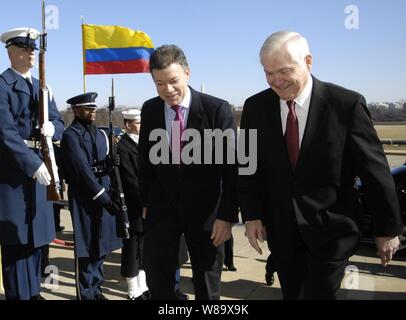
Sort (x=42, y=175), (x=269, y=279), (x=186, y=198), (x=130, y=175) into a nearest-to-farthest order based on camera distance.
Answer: (x=186, y=198) → (x=42, y=175) → (x=130, y=175) → (x=269, y=279)

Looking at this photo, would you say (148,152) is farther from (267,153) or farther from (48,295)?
(48,295)

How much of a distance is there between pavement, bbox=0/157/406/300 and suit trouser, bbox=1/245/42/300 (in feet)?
2.21

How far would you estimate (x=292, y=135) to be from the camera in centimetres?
240

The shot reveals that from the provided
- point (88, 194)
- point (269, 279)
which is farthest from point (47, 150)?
point (269, 279)

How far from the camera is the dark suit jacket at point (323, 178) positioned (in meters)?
2.21

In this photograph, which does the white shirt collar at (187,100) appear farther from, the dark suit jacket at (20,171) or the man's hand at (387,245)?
the man's hand at (387,245)

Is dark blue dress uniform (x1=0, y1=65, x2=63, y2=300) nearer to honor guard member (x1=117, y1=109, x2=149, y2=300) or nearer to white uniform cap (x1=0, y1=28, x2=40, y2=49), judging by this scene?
white uniform cap (x1=0, y1=28, x2=40, y2=49)

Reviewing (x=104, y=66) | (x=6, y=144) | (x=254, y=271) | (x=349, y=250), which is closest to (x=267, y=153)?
(x=349, y=250)

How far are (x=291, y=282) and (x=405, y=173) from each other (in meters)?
3.64

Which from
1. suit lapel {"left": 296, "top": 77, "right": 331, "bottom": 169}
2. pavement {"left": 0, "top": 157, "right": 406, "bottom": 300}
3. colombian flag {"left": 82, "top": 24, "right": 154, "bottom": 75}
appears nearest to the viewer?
suit lapel {"left": 296, "top": 77, "right": 331, "bottom": 169}

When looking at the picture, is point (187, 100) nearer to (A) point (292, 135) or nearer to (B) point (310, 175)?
(A) point (292, 135)

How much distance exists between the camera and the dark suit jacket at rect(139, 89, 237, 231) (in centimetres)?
267

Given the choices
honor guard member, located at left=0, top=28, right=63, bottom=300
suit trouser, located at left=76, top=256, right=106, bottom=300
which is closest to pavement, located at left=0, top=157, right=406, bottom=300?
suit trouser, located at left=76, top=256, right=106, bottom=300

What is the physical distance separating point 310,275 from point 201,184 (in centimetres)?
83
